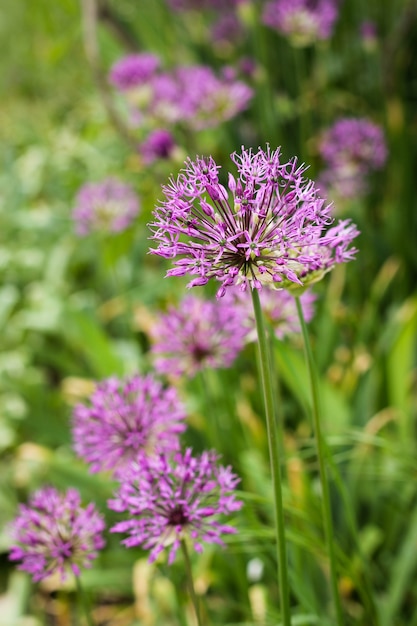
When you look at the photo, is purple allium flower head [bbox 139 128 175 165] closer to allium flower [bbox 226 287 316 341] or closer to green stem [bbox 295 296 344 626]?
allium flower [bbox 226 287 316 341]

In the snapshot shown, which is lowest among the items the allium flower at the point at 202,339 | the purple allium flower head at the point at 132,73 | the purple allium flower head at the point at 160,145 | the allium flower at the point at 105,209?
the allium flower at the point at 202,339

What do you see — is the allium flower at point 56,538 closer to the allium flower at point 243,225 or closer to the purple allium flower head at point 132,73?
the allium flower at point 243,225

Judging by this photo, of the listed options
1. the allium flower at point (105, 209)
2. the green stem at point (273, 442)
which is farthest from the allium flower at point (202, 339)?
the allium flower at point (105, 209)

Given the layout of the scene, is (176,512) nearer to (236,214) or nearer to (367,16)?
(236,214)

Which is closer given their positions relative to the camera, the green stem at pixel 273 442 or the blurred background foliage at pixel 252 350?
the green stem at pixel 273 442

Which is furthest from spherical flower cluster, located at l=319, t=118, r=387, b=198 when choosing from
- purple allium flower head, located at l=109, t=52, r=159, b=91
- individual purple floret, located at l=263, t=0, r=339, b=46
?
purple allium flower head, located at l=109, t=52, r=159, b=91

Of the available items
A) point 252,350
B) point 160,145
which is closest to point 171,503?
point 252,350
